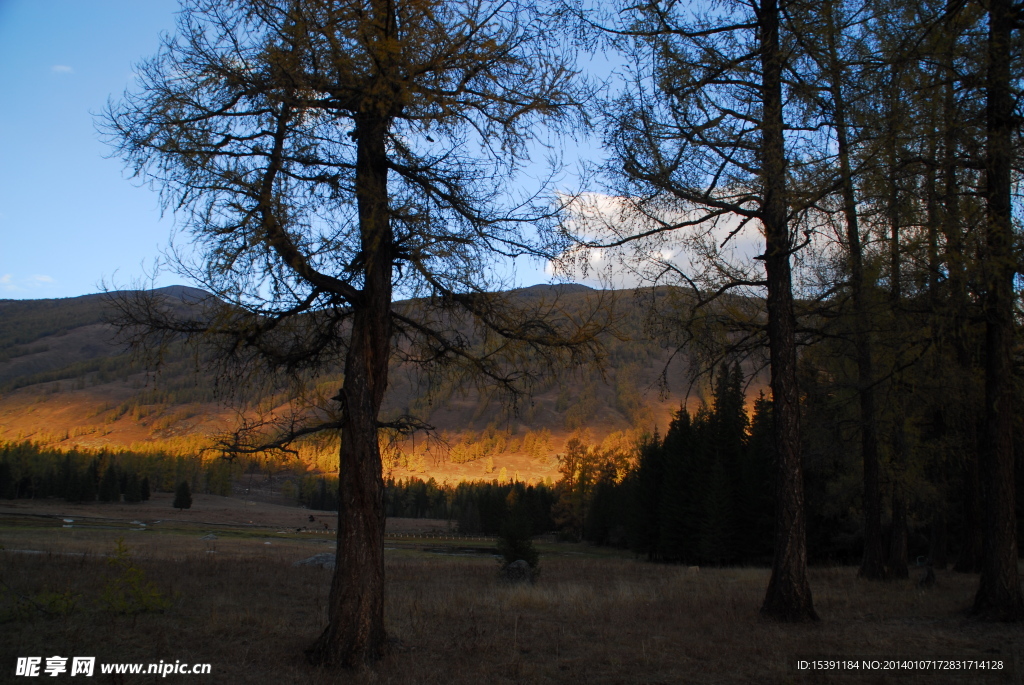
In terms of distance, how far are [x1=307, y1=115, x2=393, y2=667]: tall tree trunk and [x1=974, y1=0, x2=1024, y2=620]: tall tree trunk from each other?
25.8 ft

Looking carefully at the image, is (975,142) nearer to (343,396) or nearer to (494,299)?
(494,299)

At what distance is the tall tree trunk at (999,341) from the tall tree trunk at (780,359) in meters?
2.44

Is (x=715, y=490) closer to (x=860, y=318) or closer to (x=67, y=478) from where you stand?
(x=860, y=318)

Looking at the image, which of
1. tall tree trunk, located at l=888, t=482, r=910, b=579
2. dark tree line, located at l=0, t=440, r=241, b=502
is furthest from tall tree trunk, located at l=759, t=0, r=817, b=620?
dark tree line, located at l=0, t=440, r=241, b=502

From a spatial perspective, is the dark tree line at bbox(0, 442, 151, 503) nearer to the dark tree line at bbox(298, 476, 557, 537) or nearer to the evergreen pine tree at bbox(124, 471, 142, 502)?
the evergreen pine tree at bbox(124, 471, 142, 502)

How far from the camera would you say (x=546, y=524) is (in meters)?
78.2

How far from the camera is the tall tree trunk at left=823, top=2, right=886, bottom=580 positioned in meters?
8.56

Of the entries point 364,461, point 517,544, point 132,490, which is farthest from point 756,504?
point 132,490

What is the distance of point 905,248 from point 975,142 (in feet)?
5.32

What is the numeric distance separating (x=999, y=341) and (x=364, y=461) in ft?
29.3

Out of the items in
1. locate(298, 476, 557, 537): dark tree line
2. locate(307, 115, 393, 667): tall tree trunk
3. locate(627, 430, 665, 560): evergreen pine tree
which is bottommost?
locate(298, 476, 557, 537): dark tree line

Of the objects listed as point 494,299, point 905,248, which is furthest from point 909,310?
point 494,299

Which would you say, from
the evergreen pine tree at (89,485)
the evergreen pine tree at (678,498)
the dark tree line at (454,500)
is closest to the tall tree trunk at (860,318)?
the evergreen pine tree at (678,498)

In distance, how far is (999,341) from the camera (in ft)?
28.4
